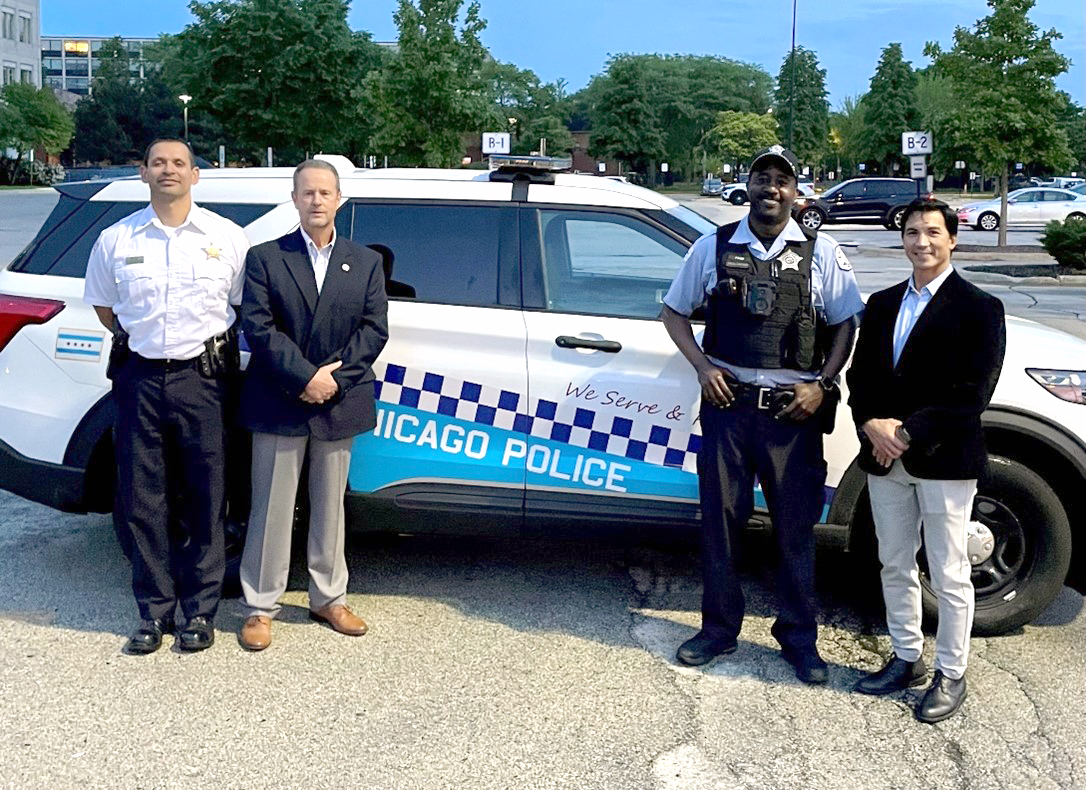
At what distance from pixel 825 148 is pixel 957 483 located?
93.8 m

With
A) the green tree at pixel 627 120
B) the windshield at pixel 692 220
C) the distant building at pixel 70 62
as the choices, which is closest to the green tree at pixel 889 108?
the green tree at pixel 627 120

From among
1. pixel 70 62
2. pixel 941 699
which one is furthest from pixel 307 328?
pixel 70 62

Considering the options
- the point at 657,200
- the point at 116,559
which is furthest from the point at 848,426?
the point at 116,559

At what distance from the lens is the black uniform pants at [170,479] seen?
4.34 m

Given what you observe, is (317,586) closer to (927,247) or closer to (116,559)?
(116,559)

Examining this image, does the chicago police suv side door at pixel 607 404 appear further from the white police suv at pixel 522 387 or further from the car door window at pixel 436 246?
the car door window at pixel 436 246

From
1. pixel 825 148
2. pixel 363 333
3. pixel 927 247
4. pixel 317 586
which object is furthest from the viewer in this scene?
pixel 825 148

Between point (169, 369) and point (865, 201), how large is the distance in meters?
34.3

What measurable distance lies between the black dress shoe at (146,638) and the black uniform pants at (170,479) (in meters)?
0.03

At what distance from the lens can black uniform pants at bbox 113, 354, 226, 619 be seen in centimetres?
434

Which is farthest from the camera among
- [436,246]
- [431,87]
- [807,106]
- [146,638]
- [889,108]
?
[807,106]

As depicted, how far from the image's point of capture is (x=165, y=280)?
4293 mm

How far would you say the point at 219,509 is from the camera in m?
4.56

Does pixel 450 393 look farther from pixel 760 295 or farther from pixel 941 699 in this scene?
pixel 941 699
